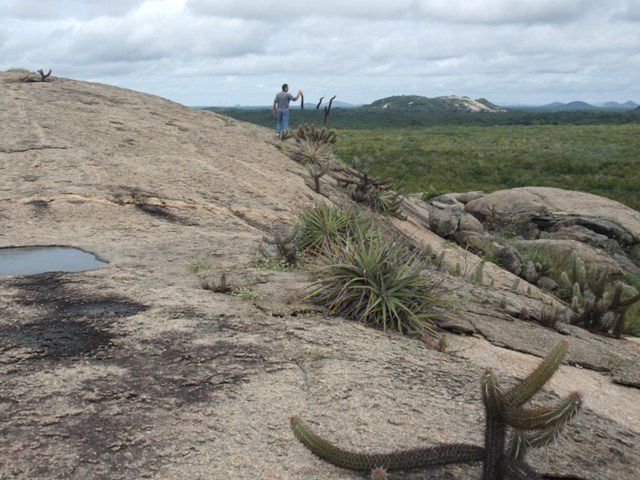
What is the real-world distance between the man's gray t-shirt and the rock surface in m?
8.42

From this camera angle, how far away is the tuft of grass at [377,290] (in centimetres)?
612

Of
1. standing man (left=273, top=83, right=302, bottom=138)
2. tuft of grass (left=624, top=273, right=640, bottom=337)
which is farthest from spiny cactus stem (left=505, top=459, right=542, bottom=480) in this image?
standing man (left=273, top=83, right=302, bottom=138)

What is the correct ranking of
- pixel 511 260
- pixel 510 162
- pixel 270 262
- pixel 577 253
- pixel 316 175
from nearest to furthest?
pixel 270 262 → pixel 511 260 → pixel 316 175 → pixel 577 253 → pixel 510 162

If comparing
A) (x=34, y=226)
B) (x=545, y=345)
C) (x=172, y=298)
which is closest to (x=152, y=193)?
(x=34, y=226)

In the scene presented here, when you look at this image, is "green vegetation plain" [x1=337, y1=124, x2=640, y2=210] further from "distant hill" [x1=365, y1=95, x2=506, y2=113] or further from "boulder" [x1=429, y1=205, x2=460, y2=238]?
"distant hill" [x1=365, y1=95, x2=506, y2=113]

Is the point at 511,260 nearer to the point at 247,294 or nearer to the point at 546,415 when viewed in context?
the point at 247,294

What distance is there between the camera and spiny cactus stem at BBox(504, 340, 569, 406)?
3154 millimetres

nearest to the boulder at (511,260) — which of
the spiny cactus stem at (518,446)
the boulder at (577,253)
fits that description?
the boulder at (577,253)

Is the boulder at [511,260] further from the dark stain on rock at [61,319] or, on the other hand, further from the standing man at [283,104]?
the dark stain on rock at [61,319]

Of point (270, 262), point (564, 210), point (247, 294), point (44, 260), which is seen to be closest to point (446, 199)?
point (564, 210)

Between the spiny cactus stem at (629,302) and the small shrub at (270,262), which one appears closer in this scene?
the small shrub at (270,262)

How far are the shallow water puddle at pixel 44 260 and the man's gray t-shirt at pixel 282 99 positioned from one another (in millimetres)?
11121

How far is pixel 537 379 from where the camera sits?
3168 mm

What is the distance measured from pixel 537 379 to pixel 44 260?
5954 mm
